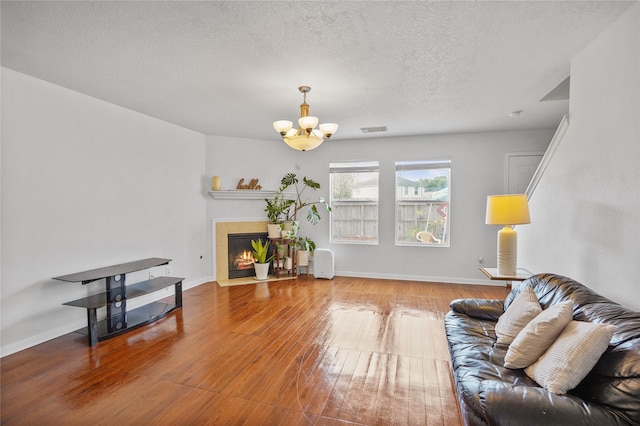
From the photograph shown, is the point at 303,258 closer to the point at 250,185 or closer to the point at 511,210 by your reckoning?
the point at 250,185

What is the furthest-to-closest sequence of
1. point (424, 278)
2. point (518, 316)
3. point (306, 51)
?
point (424, 278)
point (306, 51)
point (518, 316)

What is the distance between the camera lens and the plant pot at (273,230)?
555 centimetres

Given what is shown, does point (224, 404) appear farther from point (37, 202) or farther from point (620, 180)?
point (620, 180)

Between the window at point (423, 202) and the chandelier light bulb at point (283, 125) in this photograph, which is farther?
the window at point (423, 202)

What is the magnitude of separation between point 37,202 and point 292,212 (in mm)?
3793

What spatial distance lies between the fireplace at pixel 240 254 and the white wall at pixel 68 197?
45.5 inches

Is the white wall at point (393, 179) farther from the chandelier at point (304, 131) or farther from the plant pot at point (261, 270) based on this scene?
the chandelier at point (304, 131)

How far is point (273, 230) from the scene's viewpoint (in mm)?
5559

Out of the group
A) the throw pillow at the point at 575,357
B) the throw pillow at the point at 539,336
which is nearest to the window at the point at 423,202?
the throw pillow at the point at 539,336

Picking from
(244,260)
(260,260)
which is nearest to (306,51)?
(260,260)

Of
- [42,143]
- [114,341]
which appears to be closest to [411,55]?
[42,143]

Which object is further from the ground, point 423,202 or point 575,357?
point 423,202

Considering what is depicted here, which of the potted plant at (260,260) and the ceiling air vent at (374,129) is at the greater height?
the ceiling air vent at (374,129)

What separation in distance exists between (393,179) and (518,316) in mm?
3814
